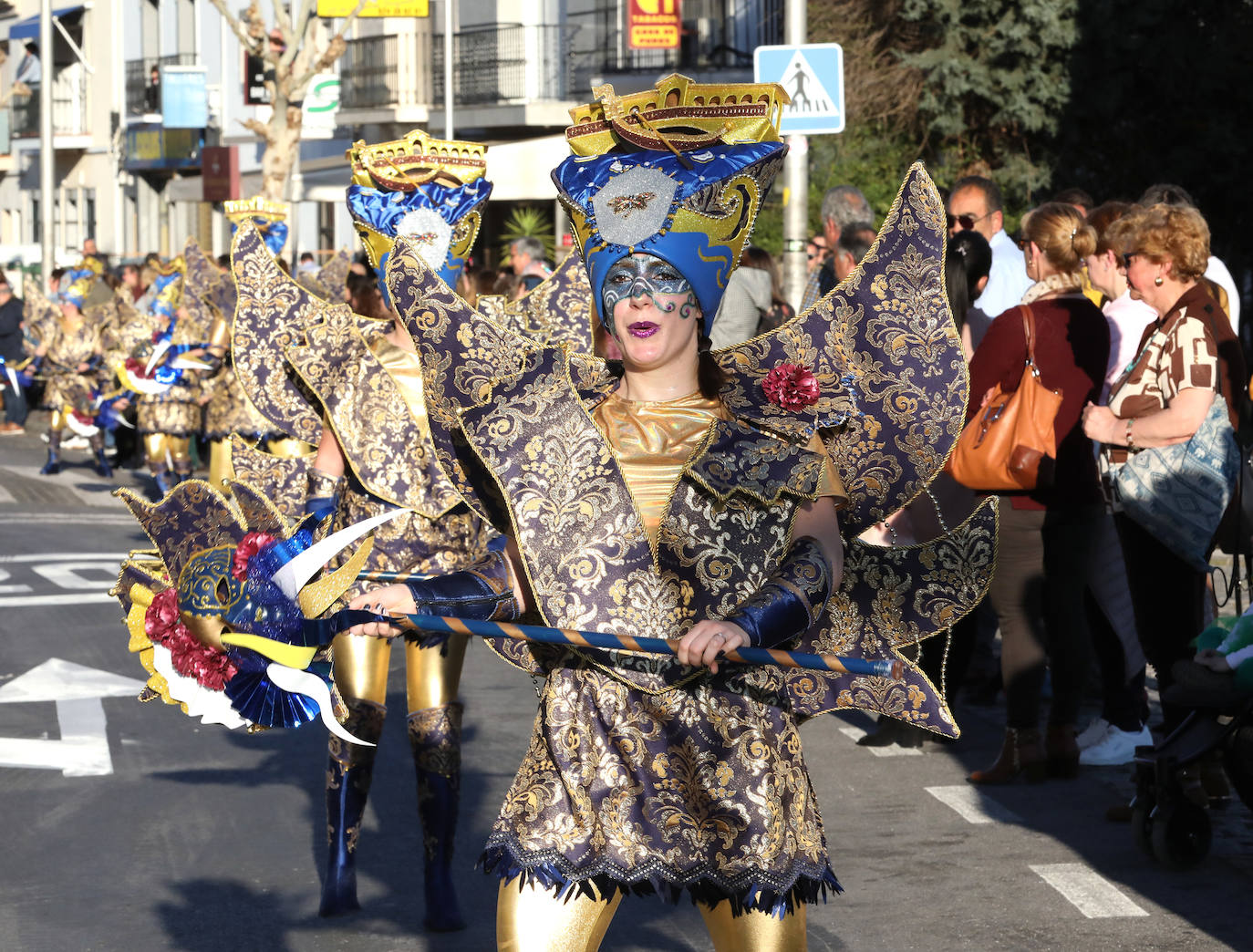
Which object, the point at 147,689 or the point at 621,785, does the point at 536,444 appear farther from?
the point at 147,689

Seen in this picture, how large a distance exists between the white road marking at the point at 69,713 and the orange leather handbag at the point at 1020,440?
3.48 metres

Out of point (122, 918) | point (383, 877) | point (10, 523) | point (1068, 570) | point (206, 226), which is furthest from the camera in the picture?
point (206, 226)

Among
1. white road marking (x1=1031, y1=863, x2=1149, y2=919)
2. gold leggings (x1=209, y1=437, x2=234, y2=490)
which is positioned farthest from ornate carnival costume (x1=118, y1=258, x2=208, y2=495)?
white road marking (x1=1031, y1=863, x2=1149, y2=919)

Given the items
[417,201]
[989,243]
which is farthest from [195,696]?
[989,243]

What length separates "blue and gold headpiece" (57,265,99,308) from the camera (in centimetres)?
2077

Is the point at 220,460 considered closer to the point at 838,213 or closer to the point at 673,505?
the point at 838,213

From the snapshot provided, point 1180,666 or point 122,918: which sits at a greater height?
point 1180,666

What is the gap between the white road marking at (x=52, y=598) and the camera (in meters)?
10.9

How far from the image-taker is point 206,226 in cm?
4547

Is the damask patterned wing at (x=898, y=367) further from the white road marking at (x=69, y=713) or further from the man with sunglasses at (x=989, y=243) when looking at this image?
the white road marking at (x=69, y=713)

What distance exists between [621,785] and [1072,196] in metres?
5.86

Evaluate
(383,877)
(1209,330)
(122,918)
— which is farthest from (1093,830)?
(122,918)

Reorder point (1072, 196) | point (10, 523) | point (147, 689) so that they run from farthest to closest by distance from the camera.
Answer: point (10, 523), point (1072, 196), point (147, 689)

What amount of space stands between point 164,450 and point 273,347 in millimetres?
9071
